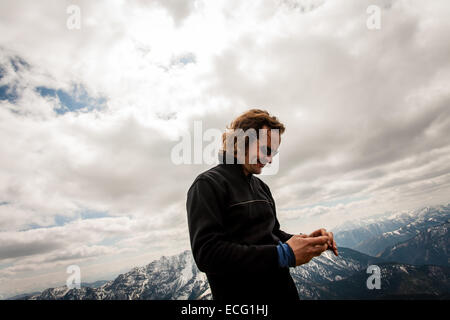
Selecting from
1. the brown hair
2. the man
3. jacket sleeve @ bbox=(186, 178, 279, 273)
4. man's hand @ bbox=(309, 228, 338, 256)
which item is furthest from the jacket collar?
man's hand @ bbox=(309, 228, 338, 256)

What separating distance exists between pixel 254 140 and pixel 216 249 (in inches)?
62.6

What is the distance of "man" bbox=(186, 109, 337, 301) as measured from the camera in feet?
8.07

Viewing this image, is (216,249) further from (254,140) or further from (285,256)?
(254,140)

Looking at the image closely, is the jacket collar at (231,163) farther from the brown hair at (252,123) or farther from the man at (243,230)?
the brown hair at (252,123)

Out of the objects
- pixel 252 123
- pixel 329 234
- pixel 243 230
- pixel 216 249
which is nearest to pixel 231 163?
pixel 252 123

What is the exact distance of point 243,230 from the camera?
9.72 feet

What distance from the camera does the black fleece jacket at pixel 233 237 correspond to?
2443 mm

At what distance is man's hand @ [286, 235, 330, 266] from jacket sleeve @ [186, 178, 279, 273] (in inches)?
8.8

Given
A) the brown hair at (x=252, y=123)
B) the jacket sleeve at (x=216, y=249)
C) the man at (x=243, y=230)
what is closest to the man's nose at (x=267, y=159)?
the man at (x=243, y=230)

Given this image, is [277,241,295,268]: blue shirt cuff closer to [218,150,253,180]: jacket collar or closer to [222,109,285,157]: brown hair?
[218,150,253,180]: jacket collar

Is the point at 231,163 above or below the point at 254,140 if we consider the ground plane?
below

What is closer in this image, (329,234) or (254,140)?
(329,234)
